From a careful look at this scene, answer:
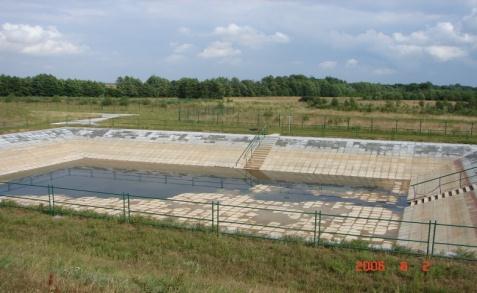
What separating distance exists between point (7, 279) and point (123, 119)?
137 feet

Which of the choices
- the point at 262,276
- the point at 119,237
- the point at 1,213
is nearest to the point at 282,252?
the point at 262,276

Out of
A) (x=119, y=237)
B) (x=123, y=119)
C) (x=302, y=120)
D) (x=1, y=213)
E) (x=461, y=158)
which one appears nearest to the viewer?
(x=119, y=237)

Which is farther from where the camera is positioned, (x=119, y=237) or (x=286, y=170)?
(x=286, y=170)

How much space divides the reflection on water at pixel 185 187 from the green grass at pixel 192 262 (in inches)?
287

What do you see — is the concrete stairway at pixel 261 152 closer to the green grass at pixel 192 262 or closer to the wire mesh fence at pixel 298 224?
the wire mesh fence at pixel 298 224

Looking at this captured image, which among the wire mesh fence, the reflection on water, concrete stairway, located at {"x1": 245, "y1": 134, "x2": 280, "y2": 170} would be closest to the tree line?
concrete stairway, located at {"x1": 245, "y1": 134, "x2": 280, "y2": 170}

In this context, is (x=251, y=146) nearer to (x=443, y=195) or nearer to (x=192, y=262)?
(x=443, y=195)

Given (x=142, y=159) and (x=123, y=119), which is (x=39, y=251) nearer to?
(x=142, y=159)

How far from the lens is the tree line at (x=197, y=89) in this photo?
86.1m

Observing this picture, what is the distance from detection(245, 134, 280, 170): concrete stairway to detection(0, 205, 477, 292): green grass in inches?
633

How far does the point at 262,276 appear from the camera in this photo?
463 inches
